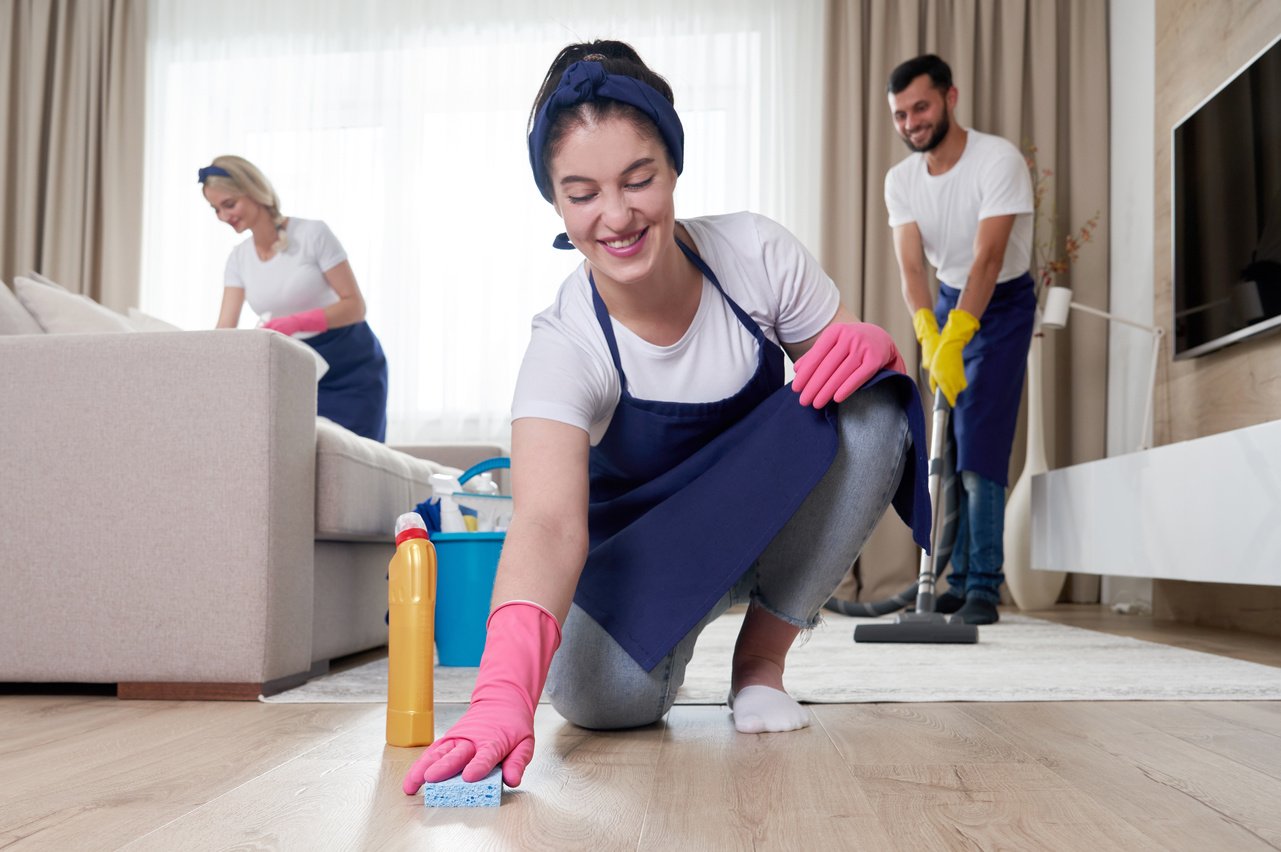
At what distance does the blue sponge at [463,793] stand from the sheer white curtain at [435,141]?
3613mm

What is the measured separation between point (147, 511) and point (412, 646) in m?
0.66

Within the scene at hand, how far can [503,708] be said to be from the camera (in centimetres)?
112

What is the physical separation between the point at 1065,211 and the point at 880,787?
3776mm

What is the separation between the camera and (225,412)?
5.97ft

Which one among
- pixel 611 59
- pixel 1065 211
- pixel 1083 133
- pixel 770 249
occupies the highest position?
pixel 1083 133

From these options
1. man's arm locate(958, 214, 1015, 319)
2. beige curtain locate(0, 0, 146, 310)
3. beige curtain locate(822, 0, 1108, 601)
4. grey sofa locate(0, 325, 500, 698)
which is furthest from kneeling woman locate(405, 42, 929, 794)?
beige curtain locate(0, 0, 146, 310)

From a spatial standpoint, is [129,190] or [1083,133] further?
[129,190]

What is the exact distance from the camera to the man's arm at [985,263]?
10.4 feet

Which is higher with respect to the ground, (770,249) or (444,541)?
(770,249)

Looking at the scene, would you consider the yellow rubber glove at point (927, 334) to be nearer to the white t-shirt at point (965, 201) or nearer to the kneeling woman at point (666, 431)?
the white t-shirt at point (965, 201)

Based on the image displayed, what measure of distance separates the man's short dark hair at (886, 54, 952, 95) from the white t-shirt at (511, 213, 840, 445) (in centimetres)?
186

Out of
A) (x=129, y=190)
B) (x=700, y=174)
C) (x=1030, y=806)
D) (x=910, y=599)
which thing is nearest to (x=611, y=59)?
(x=1030, y=806)

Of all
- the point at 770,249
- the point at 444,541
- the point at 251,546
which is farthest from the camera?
the point at 444,541

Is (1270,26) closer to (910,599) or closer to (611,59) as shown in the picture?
(910,599)
